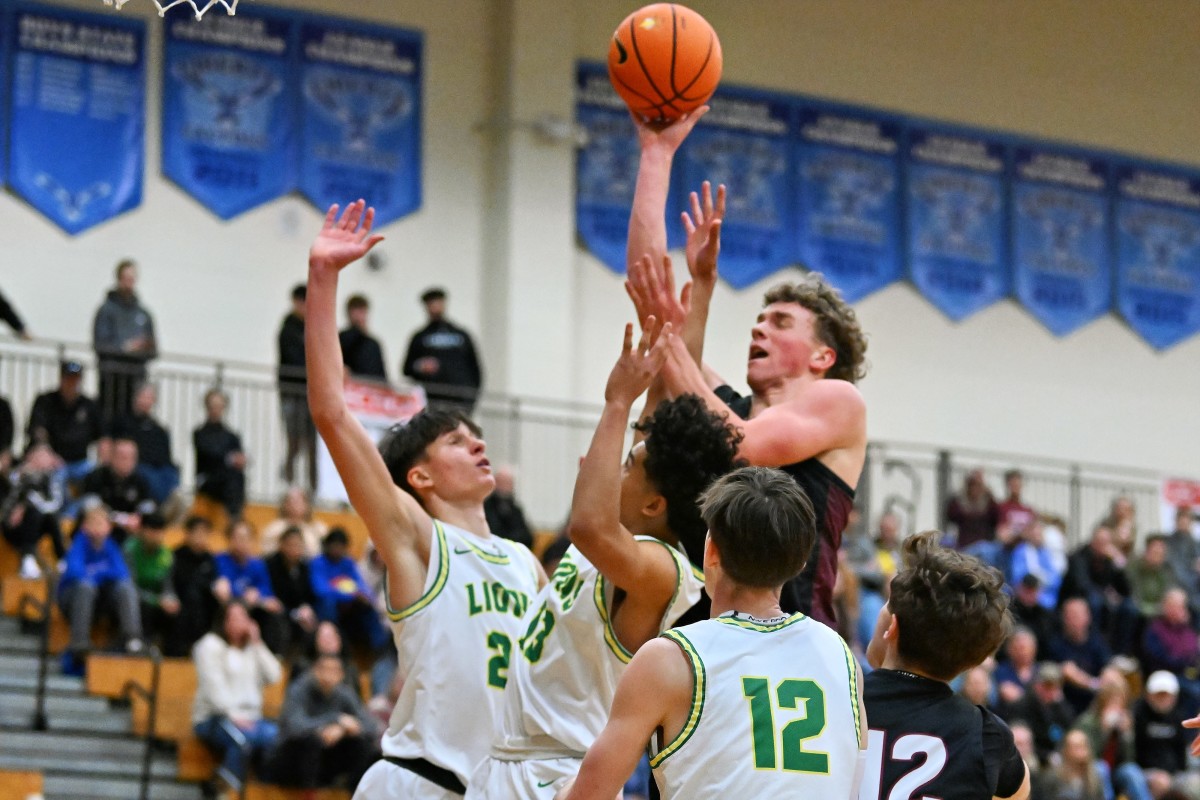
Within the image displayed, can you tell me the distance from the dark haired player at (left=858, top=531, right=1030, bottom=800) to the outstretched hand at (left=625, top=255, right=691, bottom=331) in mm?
1103

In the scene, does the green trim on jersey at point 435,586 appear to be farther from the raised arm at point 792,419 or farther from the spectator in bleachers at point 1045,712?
the spectator in bleachers at point 1045,712

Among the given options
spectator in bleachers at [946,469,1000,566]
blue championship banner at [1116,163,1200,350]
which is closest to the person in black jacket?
spectator in bleachers at [946,469,1000,566]

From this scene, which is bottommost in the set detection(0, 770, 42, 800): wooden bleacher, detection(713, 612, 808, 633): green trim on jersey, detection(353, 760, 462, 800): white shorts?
detection(0, 770, 42, 800): wooden bleacher

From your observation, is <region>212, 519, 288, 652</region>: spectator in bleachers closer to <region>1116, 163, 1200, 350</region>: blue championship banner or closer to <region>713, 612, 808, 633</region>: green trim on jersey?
<region>713, 612, 808, 633</region>: green trim on jersey

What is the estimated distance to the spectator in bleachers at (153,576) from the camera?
13609mm

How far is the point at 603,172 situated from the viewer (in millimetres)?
20359

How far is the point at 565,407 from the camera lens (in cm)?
1970

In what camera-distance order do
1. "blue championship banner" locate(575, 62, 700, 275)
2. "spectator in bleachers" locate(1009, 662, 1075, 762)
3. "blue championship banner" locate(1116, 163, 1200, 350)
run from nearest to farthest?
"spectator in bleachers" locate(1009, 662, 1075, 762)
"blue championship banner" locate(575, 62, 700, 275)
"blue championship banner" locate(1116, 163, 1200, 350)

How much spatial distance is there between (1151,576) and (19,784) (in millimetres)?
11618

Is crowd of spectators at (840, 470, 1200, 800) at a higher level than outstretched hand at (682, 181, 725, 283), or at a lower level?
lower

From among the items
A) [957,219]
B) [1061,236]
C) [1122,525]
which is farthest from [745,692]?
[1061,236]

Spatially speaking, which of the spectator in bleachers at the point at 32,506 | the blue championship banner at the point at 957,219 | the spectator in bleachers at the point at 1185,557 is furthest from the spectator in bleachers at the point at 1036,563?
the spectator in bleachers at the point at 32,506

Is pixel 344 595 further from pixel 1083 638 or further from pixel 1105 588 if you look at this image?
pixel 1105 588

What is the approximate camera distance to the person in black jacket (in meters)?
17.8
